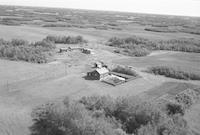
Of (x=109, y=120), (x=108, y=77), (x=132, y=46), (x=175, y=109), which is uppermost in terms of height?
(x=109, y=120)

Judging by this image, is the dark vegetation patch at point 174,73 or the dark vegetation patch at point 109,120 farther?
the dark vegetation patch at point 174,73

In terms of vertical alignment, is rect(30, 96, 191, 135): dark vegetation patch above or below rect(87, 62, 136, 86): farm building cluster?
above

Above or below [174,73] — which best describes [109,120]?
above

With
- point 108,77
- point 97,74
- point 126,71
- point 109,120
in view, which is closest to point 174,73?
point 126,71

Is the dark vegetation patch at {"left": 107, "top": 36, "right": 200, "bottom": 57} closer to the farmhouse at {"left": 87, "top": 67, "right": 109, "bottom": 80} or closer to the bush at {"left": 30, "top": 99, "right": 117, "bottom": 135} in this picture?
the farmhouse at {"left": 87, "top": 67, "right": 109, "bottom": 80}

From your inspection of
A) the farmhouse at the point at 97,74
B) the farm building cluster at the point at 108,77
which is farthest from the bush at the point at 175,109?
the farmhouse at the point at 97,74

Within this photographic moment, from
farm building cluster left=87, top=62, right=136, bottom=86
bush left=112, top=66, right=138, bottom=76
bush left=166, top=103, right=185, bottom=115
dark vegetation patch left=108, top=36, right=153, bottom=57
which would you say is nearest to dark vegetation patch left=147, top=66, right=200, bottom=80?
bush left=112, top=66, right=138, bottom=76

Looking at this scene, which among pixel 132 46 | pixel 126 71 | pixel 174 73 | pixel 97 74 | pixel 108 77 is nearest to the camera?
pixel 97 74

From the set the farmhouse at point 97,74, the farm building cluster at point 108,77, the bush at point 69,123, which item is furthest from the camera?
the farmhouse at point 97,74

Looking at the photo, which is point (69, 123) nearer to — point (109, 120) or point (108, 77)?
point (109, 120)

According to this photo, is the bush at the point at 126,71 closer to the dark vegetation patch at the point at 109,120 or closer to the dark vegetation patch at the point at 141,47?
the dark vegetation patch at the point at 109,120
